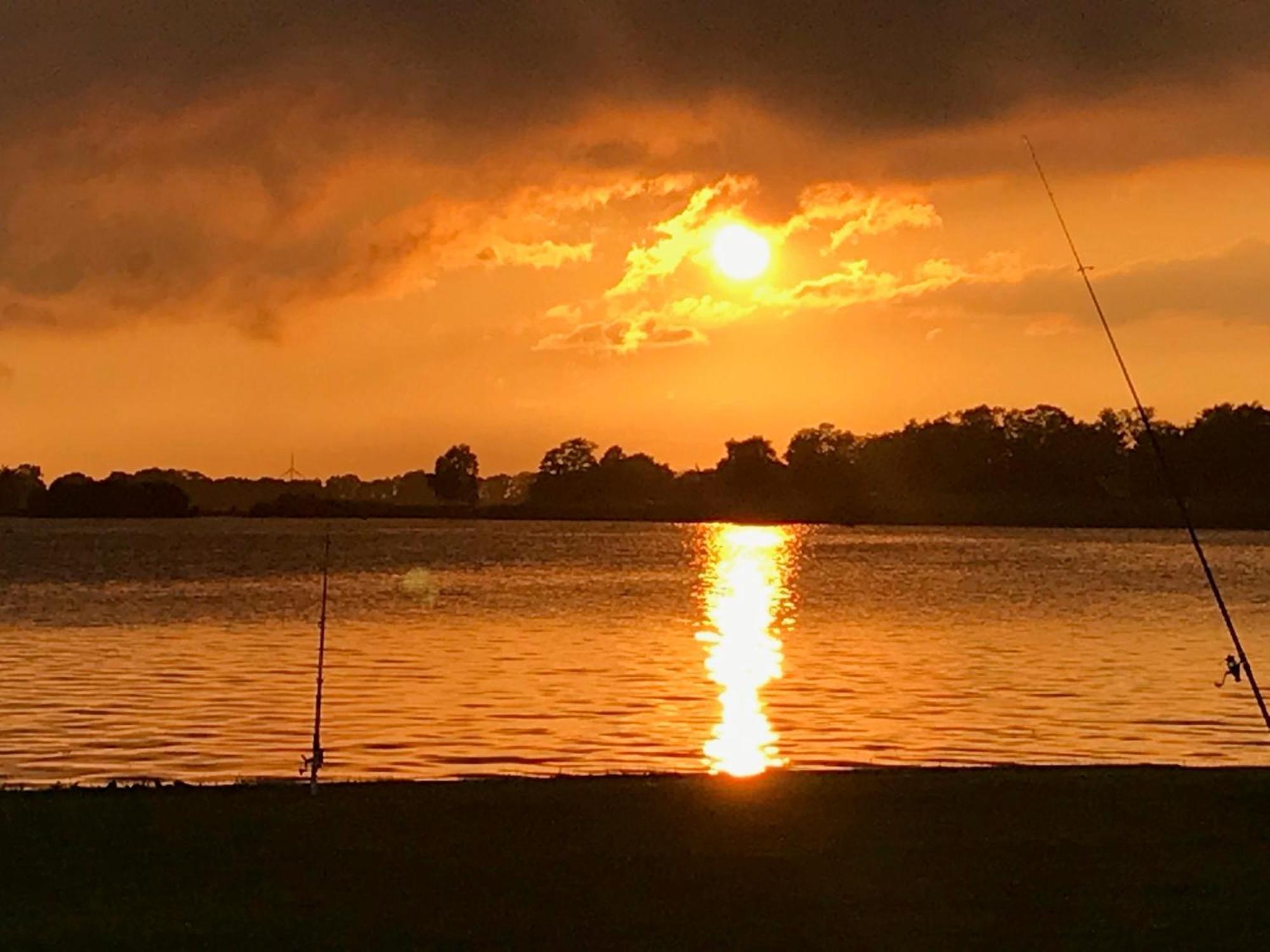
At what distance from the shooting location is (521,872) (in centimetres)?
1023

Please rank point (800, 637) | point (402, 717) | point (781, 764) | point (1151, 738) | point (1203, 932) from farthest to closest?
point (800, 637) → point (402, 717) → point (1151, 738) → point (781, 764) → point (1203, 932)

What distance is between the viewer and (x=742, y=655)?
43.4 metres

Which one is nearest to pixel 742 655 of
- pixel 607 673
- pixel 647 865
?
pixel 607 673

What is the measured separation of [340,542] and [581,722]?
133437 millimetres

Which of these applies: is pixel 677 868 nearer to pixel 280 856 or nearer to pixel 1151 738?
pixel 280 856

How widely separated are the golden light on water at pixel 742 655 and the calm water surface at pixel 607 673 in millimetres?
144

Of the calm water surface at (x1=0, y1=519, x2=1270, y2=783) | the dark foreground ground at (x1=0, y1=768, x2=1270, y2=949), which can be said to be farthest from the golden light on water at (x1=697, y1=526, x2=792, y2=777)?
the dark foreground ground at (x1=0, y1=768, x2=1270, y2=949)

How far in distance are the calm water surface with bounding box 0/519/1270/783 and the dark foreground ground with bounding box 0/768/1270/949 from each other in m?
8.67

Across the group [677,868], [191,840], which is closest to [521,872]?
[677,868]

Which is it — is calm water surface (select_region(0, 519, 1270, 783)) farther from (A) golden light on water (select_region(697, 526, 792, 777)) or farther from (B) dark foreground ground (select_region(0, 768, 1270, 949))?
(B) dark foreground ground (select_region(0, 768, 1270, 949))

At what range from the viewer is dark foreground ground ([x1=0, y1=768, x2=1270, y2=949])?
29.5ft

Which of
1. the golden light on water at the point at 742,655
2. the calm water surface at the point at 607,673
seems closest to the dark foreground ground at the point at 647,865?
the golden light on water at the point at 742,655

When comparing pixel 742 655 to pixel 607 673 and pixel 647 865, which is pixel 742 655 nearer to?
pixel 607 673

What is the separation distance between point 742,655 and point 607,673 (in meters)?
6.72
